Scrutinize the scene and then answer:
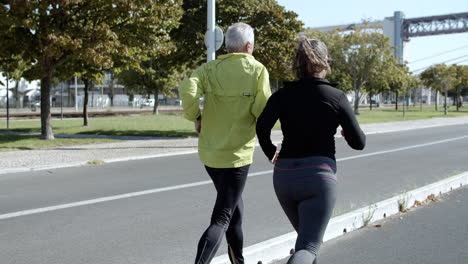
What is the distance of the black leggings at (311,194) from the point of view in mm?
2680

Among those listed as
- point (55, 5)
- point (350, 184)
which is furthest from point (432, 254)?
point (55, 5)

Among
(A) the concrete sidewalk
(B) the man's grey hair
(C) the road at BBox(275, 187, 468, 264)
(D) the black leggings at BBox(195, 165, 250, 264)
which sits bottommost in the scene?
(C) the road at BBox(275, 187, 468, 264)

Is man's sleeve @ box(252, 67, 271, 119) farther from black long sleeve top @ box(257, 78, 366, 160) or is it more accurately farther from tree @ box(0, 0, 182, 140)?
tree @ box(0, 0, 182, 140)

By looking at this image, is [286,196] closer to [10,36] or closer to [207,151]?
[207,151]

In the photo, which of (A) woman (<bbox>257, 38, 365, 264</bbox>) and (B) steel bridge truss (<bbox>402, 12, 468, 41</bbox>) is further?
(B) steel bridge truss (<bbox>402, 12, 468, 41</bbox>)

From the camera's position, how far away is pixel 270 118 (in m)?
2.84

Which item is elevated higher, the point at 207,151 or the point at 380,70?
the point at 380,70

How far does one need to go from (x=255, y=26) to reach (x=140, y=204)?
1477 cm

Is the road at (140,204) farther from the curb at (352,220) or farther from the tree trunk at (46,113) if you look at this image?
the tree trunk at (46,113)

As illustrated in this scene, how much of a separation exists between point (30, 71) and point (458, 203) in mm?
14810

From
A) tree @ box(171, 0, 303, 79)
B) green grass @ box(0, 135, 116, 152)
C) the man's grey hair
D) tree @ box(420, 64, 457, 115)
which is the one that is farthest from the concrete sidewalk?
tree @ box(420, 64, 457, 115)

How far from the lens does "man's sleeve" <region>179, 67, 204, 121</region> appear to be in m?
3.19

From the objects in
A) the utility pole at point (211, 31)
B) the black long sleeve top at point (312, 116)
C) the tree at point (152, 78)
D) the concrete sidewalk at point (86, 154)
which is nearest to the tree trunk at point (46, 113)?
the concrete sidewalk at point (86, 154)

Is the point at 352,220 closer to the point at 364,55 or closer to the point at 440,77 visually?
the point at 364,55
